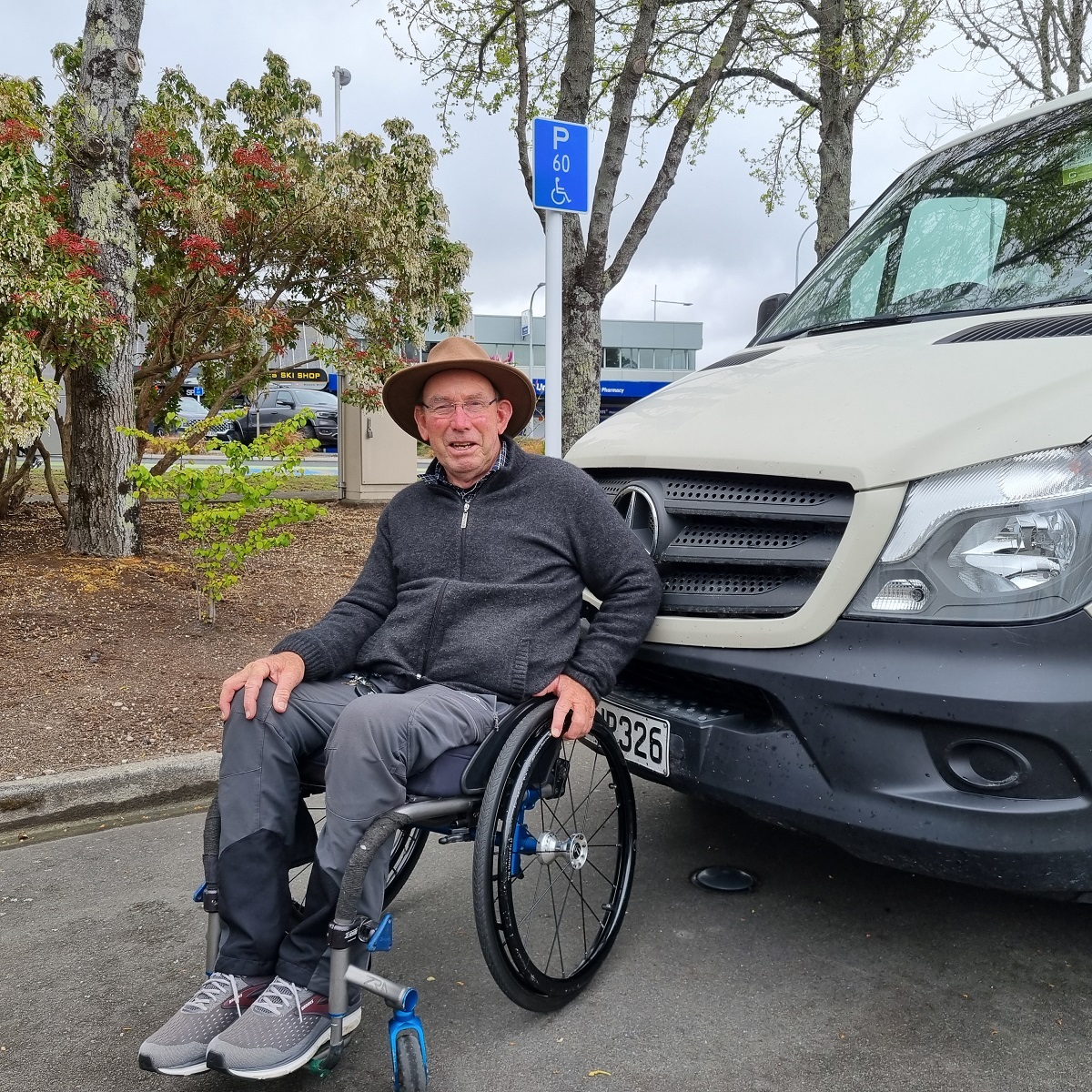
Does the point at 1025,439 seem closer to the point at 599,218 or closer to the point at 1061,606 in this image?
the point at 1061,606

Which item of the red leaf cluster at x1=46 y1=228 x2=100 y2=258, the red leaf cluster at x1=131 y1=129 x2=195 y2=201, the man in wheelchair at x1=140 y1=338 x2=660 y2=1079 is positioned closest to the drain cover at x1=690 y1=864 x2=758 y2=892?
the man in wheelchair at x1=140 y1=338 x2=660 y2=1079

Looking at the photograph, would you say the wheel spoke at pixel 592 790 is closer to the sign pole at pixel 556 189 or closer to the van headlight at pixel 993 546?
the van headlight at pixel 993 546

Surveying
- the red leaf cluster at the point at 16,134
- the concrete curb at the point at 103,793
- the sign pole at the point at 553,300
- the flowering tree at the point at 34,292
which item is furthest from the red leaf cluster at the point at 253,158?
the concrete curb at the point at 103,793

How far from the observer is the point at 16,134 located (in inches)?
234

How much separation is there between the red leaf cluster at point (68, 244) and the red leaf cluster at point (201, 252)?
1410mm

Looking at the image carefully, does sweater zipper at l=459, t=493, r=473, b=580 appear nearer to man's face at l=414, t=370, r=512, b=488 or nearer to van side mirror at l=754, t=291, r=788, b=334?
man's face at l=414, t=370, r=512, b=488

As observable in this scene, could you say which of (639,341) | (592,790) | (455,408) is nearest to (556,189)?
(455,408)

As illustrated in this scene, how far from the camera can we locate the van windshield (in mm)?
3050

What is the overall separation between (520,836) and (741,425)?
1.15 metres

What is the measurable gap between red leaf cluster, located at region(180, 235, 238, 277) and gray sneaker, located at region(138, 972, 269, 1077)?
666 centimetres

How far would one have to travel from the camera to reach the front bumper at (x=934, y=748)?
2021 mm

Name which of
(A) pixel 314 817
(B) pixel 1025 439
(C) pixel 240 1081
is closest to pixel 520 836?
(A) pixel 314 817

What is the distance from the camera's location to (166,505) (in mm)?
11047

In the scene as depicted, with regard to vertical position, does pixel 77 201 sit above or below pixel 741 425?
above
